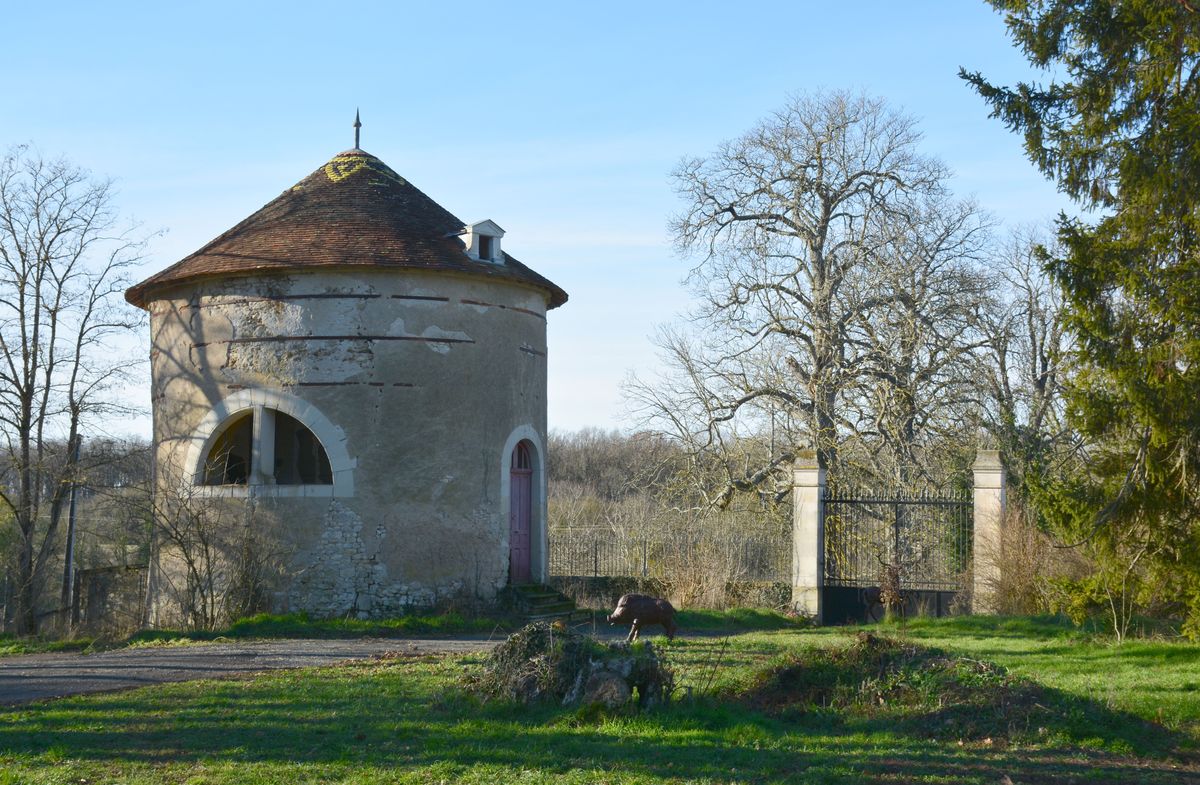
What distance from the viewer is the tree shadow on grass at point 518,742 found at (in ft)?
24.4

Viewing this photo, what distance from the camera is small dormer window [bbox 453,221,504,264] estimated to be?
18.5 m

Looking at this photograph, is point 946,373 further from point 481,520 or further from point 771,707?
point 771,707

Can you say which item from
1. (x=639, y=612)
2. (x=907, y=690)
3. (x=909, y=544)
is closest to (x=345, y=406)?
(x=639, y=612)

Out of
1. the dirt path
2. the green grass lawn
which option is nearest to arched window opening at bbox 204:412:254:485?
the dirt path

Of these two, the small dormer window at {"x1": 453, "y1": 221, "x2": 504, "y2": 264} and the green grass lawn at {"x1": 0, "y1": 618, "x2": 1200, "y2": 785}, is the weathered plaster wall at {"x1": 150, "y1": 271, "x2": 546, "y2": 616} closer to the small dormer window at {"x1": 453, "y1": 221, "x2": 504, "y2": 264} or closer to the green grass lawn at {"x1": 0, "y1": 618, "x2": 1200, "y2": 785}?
the small dormer window at {"x1": 453, "y1": 221, "x2": 504, "y2": 264}

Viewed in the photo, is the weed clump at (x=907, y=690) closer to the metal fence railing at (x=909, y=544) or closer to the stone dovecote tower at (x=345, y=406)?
the stone dovecote tower at (x=345, y=406)

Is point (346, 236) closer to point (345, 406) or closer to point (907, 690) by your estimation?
point (345, 406)

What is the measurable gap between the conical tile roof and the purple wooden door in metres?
3.04

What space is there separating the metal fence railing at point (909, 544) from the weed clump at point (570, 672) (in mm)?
10216

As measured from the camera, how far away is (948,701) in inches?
344

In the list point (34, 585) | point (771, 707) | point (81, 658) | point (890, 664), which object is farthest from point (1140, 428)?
point (34, 585)

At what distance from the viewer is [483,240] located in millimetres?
18766

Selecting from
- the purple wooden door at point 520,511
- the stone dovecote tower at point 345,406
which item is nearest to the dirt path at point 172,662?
the stone dovecote tower at point 345,406

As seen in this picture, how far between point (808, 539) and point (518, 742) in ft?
40.1
